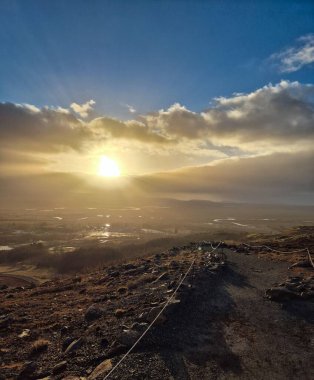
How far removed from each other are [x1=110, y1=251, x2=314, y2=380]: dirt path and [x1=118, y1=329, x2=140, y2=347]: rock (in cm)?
46

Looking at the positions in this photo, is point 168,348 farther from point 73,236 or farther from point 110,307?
point 73,236

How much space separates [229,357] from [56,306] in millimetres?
12373

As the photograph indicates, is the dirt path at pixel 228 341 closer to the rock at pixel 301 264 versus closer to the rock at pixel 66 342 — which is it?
the rock at pixel 66 342

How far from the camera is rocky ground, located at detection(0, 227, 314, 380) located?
37.9ft

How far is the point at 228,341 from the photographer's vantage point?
525 inches

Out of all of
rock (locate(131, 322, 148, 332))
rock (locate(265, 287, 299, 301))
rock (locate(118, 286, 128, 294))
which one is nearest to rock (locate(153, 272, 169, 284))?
rock (locate(118, 286, 128, 294))

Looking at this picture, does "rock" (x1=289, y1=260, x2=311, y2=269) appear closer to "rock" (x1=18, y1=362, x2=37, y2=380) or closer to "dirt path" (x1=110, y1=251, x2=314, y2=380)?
"dirt path" (x1=110, y1=251, x2=314, y2=380)

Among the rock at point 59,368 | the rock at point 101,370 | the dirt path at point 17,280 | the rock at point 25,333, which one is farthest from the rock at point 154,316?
the dirt path at point 17,280

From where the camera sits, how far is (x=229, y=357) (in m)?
12.2

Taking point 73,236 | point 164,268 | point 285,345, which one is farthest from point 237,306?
point 73,236

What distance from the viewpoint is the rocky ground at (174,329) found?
11.5 metres

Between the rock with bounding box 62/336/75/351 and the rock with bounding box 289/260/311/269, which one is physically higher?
the rock with bounding box 289/260/311/269

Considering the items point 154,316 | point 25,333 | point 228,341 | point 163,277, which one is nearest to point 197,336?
point 228,341

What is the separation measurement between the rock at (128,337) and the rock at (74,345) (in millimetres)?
1788
